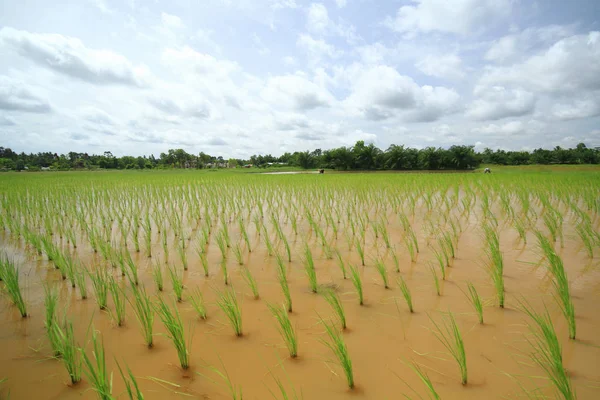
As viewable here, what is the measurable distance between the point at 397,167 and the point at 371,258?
29.1m

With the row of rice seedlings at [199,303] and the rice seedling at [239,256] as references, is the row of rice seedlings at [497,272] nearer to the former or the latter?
the row of rice seedlings at [199,303]

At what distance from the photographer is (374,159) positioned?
30953 mm

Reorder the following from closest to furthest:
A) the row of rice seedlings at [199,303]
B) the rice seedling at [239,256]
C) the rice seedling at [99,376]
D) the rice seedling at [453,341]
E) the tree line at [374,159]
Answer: the rice seedling at [99,376] → the rice seedling at [453,341] → the row of rice seedlings at [199,303] → the rice seedling at [239,256] → the tree line at [374,159]

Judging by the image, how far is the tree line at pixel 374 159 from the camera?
28.6 meters

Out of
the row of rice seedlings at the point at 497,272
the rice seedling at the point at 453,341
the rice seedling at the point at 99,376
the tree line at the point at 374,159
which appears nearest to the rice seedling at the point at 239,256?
the rice seedling at the point at 99,376

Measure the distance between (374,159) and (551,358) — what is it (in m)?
30.9

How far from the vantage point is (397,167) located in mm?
29984

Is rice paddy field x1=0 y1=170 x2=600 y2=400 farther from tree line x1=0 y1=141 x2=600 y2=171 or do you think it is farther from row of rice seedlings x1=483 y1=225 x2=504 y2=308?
tree line x1=0 y1=141 x2=600 y2=171

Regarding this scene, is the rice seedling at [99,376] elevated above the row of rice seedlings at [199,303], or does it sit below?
above

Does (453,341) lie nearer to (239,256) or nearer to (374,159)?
(239,256)

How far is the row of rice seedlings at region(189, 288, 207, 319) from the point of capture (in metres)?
1.96

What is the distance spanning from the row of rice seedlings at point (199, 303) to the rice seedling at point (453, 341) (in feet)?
5.25

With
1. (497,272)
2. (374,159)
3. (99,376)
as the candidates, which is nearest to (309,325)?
(99,376)

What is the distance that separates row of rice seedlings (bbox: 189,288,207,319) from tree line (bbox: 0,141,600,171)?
99.0 feet
